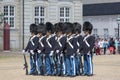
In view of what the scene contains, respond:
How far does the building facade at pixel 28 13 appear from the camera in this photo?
46625mm

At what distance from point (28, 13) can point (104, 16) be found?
2054cm

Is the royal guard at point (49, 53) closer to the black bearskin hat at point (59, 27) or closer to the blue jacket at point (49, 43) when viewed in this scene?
the blue jacket at point (49, 43)

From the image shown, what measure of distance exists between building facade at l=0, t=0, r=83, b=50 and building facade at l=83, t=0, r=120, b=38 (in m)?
15.8

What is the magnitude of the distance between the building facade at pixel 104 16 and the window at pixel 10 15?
18.7m

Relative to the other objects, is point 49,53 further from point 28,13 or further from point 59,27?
point 28,13

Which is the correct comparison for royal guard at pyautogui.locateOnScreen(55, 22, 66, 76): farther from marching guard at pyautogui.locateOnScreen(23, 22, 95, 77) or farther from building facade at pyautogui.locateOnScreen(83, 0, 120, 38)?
building facade at pyautogui.locateOnScreen(83, 0, 120, 38)

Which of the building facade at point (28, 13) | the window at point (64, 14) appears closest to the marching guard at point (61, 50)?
the building facade at point (28, 13)

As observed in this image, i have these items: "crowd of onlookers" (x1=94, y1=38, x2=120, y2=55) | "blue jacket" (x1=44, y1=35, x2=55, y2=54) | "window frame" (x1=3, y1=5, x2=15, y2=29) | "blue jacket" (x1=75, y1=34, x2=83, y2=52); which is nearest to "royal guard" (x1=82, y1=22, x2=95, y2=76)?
"blue jacket" (x1=75, y1=34, x2=83, y2=52)

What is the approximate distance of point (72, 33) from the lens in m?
20.7

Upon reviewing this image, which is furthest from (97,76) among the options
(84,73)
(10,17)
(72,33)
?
(10,17)

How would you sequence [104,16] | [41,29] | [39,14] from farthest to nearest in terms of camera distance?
[104,16], [39,14], [41,29]

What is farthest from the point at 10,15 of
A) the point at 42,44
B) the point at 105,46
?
the point at 42,44

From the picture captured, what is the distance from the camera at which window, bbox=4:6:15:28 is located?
46.8 m

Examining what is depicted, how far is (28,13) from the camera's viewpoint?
4712 cm
